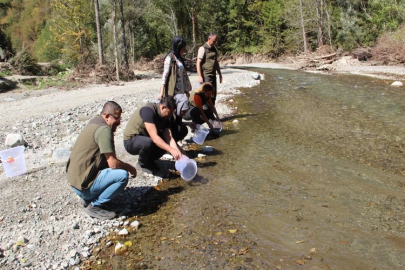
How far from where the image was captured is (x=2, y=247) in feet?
12.1

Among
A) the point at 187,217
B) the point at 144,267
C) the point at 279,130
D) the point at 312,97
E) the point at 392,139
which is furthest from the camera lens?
the point at 312,97

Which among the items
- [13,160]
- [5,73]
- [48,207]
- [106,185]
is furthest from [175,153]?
[5,73]

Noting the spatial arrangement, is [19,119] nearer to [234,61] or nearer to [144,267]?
[144,267]

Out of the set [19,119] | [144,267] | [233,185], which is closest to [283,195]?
[233,185]

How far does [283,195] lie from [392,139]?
3833 millimetres

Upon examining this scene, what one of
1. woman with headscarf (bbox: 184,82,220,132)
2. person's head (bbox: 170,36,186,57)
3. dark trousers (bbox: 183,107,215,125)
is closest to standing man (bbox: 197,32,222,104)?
woman with headscarf (bbox: 184,82,220,132)

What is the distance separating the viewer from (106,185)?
4.27 meters

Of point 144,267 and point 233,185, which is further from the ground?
point 233,185

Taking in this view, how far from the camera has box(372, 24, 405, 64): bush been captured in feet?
72.8

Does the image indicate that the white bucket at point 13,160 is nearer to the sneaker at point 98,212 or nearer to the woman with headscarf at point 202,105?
the sneaker at point 98,212

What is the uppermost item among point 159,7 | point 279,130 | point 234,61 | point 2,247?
point 159,7

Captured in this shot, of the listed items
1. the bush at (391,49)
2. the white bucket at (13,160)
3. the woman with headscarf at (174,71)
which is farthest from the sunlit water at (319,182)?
the bush at (391,49)

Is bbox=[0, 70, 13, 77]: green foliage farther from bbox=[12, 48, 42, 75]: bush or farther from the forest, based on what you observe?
the forest

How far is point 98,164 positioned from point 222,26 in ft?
133
